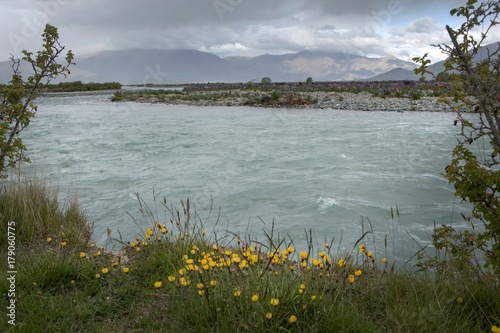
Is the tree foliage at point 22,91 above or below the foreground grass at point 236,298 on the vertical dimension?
above

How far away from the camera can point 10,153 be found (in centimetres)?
505

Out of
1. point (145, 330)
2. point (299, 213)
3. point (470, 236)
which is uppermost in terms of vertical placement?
point (470, 236)

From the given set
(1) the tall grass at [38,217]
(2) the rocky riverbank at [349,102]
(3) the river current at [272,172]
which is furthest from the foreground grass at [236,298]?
(2) the rocky riverbank at [349,102]

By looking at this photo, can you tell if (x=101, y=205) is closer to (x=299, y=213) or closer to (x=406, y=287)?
(x=299, y=213)

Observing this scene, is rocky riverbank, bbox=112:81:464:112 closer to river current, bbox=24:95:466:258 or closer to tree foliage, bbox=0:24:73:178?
river current, bbox=24:95:466:258

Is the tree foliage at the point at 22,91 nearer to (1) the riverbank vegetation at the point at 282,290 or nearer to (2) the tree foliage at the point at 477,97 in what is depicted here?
(1) the riverbank vegetation at the point at 282,290

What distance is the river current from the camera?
7.12 meters

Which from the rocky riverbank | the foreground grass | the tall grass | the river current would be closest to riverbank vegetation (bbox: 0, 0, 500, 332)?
the foreground grass

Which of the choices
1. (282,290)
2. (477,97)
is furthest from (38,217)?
(477,97)

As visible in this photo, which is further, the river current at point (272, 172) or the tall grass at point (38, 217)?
the river current at point (272, 172)

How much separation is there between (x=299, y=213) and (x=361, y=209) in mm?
1323

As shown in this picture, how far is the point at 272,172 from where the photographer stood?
1078 centimetres

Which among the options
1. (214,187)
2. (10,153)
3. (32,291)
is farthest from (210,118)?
(32,291)

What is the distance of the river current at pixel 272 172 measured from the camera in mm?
7125
